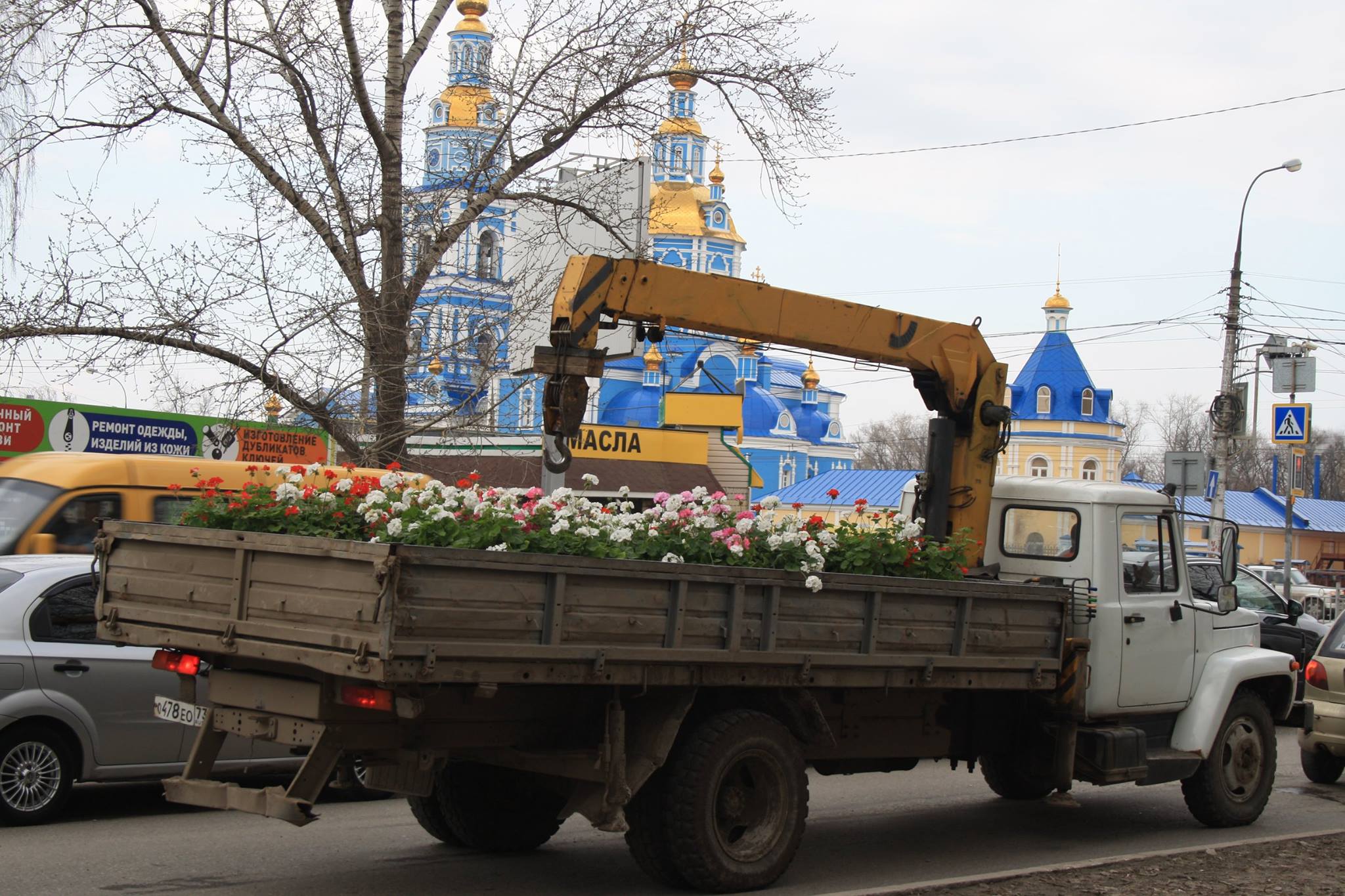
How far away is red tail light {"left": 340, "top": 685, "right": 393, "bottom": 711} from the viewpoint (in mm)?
5523

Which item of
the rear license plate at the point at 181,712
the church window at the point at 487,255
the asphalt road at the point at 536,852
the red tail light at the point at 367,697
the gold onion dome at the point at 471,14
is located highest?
the gold onion dome at the point at 471,14

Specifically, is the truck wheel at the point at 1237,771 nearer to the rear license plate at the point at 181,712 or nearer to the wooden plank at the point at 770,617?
the wooden plank at the point at 770,617

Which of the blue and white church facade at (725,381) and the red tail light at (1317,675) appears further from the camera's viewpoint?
the blue and white church facade at (725,381)

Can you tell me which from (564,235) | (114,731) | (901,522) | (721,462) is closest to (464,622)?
(901,522)

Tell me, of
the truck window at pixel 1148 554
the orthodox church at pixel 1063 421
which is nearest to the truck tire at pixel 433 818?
the truck window at pixel 1148 554

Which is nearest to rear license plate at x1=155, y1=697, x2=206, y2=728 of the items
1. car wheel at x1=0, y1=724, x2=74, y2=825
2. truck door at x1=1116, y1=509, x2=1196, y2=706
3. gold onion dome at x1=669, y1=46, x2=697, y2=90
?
car wheel at x1=0, y1=724, x2=74, y2=825

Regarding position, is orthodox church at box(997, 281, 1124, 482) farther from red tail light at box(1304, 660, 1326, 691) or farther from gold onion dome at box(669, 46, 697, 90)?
red tail light at box(1304, 660, 1326, 691)

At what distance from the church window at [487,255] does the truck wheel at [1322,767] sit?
10.0 meters

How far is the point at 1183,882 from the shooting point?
7137 millimetres

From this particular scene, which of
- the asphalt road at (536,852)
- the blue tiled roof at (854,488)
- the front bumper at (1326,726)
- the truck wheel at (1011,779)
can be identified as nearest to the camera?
the asphalt road at (536,852)

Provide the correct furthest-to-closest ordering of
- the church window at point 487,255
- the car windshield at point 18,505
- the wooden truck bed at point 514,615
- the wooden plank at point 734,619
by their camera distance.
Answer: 1. the church window at point 487,255
2. the car windshield at point 18,505
3. the wooden plank at point 734,619
4. the wooden truck bed at point 514,615

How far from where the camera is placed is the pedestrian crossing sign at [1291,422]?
76.9 feet

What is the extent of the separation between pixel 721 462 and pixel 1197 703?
27.7 meters

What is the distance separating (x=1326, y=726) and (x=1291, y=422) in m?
14.0
